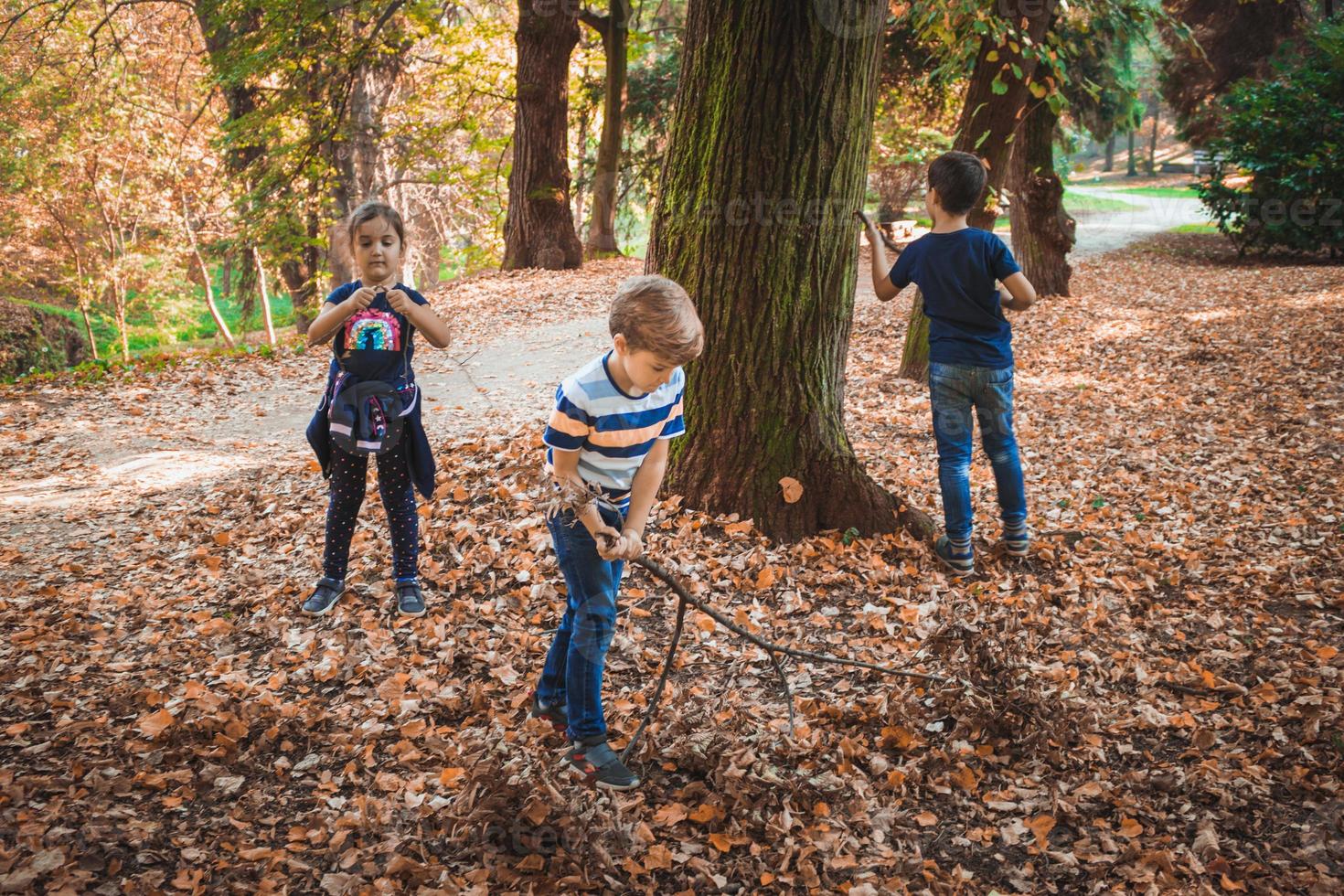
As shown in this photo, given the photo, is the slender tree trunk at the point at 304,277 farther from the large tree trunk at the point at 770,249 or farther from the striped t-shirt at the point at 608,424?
the striped t-shirt at the point at 608,424

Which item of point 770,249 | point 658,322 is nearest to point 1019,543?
point 770,249

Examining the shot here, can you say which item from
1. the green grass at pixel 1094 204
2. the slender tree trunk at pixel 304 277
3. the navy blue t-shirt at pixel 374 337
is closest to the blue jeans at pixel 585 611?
the navy blue t-shirt at pixel 374 337

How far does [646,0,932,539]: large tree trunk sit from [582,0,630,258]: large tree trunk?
11705 mm

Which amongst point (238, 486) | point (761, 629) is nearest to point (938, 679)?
point (761, 629)

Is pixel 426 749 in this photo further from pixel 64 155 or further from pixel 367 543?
pixel 64 155

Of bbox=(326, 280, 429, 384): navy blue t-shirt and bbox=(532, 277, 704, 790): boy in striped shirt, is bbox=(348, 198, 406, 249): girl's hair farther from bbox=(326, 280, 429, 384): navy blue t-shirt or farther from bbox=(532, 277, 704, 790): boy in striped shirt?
bbox=(532, 277, 704, 790): boy in striped shirt

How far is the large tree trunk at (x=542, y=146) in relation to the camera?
12984 mm

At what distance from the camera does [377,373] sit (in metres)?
3.55

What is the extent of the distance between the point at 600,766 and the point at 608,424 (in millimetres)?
1123

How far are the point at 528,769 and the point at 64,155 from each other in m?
17.2

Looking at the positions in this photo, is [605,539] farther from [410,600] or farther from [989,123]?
[989,123]

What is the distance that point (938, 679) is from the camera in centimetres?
321

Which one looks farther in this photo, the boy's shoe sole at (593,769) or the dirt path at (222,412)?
the dirt path at (222,412)

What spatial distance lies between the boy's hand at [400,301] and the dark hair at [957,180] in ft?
7.74
